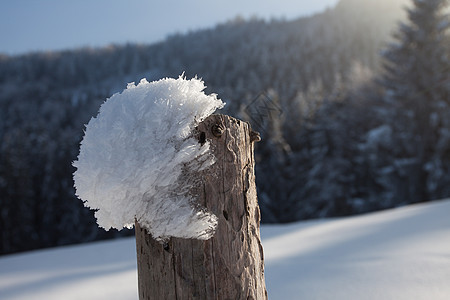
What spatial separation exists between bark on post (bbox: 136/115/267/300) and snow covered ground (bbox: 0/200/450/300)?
3.26 feet

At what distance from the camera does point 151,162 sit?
0.85 meters

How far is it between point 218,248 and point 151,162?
0.29m

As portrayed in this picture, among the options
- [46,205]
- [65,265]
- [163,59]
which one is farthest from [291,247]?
[163,59]

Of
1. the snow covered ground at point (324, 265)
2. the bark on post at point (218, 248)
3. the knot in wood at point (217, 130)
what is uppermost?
the knot in wood at point (217, 130)

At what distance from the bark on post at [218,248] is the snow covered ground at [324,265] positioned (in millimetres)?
993

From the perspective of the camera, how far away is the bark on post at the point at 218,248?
0.88 meters

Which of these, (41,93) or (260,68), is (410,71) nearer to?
(260,68)

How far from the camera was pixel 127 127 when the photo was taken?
88 cm

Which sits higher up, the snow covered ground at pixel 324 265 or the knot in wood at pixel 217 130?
the knot in wood at pixel 217 130

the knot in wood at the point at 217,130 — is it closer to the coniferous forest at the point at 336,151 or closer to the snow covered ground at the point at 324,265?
the snow covered ground at the point at 324,265

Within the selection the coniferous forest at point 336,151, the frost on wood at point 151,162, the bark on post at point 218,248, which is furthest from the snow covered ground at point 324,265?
the coniferous forest at point 336,151

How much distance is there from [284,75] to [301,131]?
17935mm

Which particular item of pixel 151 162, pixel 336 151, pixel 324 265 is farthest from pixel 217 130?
pixel 336 151

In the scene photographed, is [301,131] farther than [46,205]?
No
